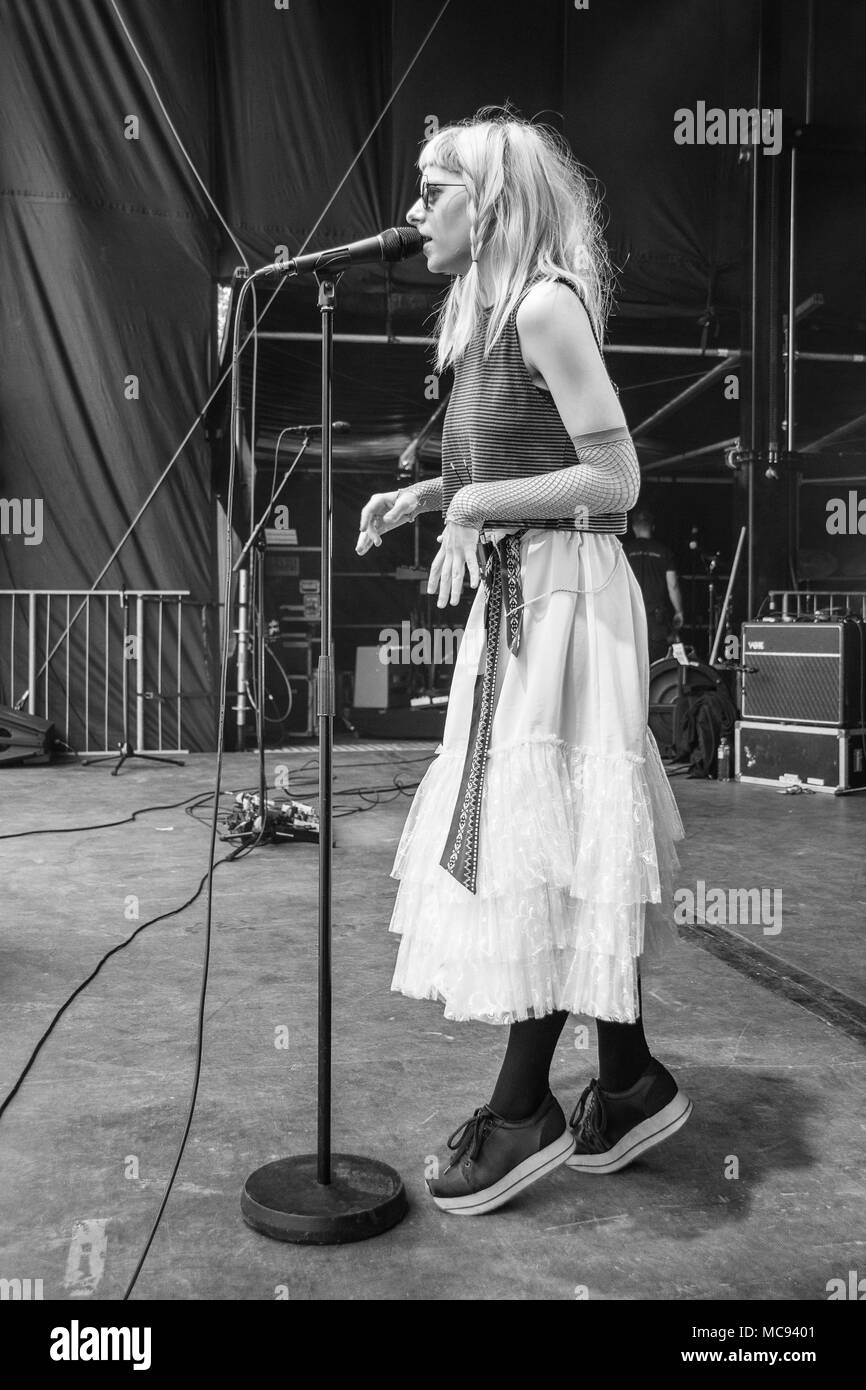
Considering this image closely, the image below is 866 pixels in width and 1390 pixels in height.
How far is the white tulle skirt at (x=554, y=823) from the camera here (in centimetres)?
159

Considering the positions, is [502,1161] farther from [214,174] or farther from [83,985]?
[214,174]

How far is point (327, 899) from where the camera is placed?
64.3 inches

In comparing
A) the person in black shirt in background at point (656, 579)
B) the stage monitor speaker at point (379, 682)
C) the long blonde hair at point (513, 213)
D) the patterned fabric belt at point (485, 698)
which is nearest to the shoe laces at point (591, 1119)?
the patterned fabric belt at point (485, 698)

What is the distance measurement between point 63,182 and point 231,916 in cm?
644

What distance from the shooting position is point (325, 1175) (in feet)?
5.45

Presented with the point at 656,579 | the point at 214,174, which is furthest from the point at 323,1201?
the point at 656,579

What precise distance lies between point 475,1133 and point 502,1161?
0.07 m

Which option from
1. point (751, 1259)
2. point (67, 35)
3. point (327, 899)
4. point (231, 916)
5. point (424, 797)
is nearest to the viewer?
point (751, 1259)

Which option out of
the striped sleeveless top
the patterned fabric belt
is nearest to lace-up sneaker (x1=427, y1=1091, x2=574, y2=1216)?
the patterned fabric belt

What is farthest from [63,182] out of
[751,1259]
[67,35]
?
[751,1259]

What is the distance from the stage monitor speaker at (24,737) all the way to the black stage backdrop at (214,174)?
2.24 ft

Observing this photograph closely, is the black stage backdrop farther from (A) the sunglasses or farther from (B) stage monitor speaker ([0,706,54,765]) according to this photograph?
(A) the sunglasses

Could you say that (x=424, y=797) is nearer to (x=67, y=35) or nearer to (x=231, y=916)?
(x=231, y=916)

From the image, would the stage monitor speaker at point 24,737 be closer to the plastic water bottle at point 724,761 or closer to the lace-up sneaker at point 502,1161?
the plastic water bottle at point 724,761
